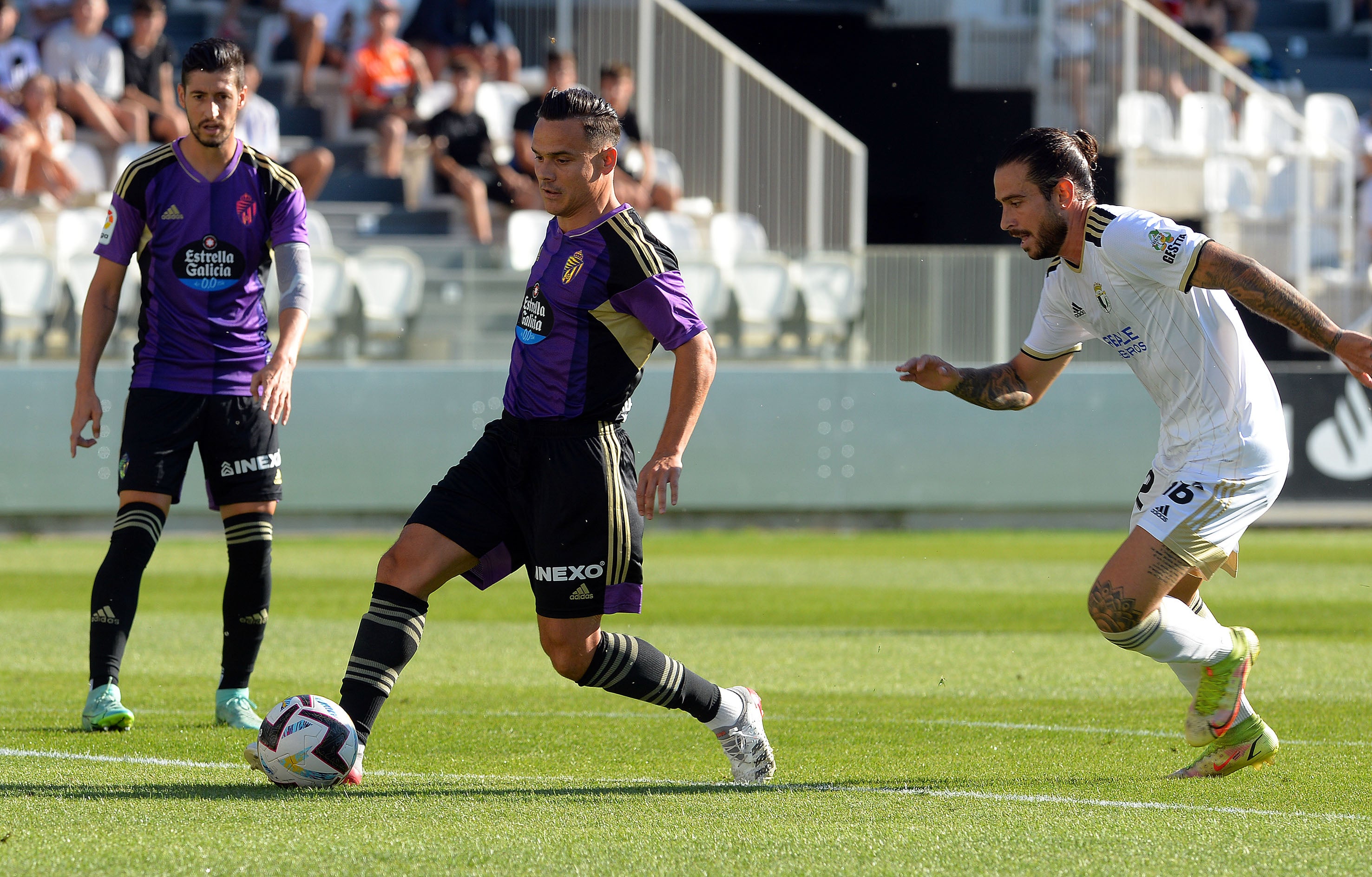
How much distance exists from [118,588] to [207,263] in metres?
1.18

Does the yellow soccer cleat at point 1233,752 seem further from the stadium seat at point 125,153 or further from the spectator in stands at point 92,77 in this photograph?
the spectator in stands at point 92,77

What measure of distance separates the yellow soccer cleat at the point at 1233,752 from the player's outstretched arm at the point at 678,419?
184 centimetres

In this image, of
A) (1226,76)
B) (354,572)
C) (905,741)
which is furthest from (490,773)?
(1226,76)

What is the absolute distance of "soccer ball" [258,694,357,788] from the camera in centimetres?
470

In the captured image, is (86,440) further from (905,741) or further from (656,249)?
(905,741)

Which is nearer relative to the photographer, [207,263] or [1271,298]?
[1271,298]

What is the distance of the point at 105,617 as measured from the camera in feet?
19.9

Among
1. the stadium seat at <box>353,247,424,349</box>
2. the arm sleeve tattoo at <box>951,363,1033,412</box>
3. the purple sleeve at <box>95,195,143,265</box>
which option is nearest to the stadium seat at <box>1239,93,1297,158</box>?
the stadium seat at <box>353,247,424,349</box>

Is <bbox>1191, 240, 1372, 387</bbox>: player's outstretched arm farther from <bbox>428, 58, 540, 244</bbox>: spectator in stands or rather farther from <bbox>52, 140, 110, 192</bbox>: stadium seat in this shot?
<bbox>52, 140, 110, 192</bbox>: stadium seat

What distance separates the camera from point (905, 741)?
5.99 metres

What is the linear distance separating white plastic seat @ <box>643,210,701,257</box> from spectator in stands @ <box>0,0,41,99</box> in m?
6.11

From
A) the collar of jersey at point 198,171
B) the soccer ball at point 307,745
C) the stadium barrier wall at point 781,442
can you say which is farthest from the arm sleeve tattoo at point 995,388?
the stadium barrier wall at point 781,442

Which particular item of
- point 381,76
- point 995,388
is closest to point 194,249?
point 995,388

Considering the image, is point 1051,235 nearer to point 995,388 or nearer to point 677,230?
point 995,388
